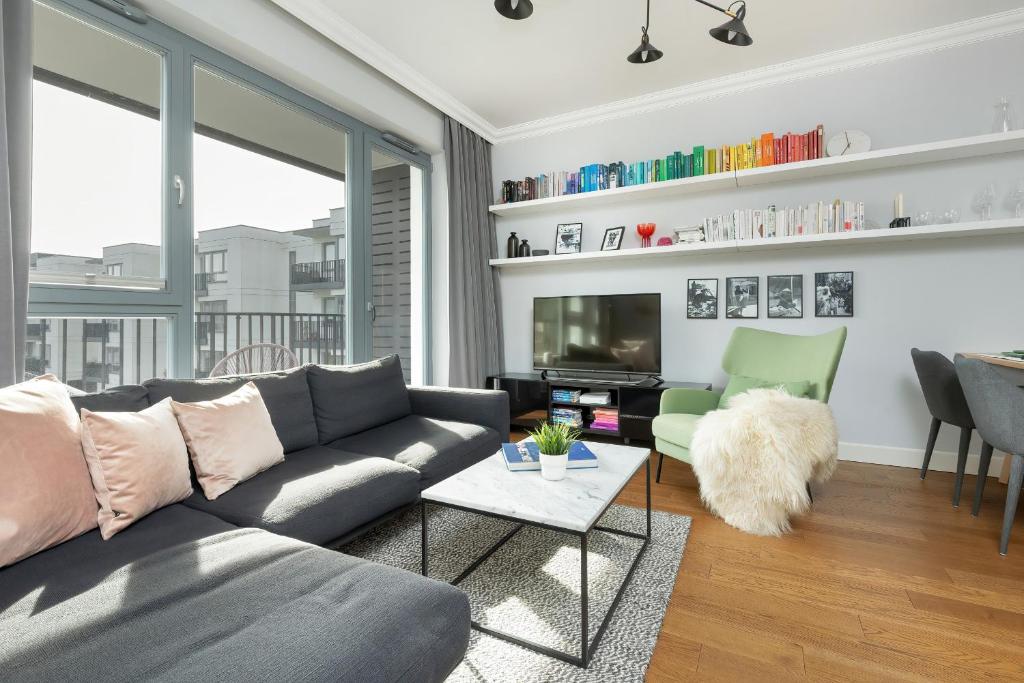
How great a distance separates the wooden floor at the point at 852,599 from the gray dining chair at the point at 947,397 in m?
0.24

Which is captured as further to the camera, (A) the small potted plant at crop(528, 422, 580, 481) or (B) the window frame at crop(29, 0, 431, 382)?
(B) the window frame at crop(29, 0, 431, 382)

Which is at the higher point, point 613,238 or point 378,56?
point 378,56

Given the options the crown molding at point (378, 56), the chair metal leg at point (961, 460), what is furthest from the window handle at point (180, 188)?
the chair metal leg at point (961, 460)

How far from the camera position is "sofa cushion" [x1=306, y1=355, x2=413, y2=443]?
241 centimetres

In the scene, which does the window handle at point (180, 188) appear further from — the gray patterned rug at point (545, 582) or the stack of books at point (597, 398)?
the stack of books at point (597, 398)

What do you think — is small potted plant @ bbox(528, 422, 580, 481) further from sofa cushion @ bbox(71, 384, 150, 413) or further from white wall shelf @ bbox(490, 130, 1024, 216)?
white wall shelf @ bbox(490, 130, 1024, 216)

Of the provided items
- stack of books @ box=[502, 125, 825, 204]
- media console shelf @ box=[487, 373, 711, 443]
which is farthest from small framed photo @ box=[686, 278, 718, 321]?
stack of books @ box=[502, 125, 825, 204]

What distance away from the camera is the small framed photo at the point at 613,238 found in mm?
3963

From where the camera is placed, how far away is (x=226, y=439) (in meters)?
1.77

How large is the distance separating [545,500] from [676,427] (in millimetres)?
1311

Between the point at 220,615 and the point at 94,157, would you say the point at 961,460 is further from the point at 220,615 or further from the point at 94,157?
the point at 94,157

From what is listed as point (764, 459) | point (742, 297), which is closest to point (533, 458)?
point (764, 459)

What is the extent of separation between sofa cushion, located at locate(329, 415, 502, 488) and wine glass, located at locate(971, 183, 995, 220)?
3201 millimetres

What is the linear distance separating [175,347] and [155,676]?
191cm
